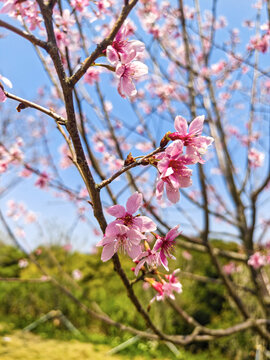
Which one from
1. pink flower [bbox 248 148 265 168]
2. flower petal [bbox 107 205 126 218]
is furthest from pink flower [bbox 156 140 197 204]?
pink flower [bbox 248 148 265 168]

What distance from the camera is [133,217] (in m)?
0.81

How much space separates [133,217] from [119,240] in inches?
2.9

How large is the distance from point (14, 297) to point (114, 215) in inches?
319

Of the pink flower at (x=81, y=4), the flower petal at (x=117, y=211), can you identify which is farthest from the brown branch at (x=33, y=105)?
the pink flower at (x=81, y=4)

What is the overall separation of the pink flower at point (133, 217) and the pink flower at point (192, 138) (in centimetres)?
18

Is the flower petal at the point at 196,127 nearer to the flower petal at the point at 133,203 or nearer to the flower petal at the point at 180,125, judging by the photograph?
the flower petal at the point at 180,125

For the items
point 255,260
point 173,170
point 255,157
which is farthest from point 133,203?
point 255,157

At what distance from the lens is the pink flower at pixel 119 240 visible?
750 millimetres

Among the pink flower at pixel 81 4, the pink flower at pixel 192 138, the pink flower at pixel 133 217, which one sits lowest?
the pink flower at pixel 133 217

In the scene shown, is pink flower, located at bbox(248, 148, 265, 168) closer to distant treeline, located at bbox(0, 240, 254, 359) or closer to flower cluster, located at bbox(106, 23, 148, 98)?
flower cluster, located at bbox(106, 23, 148, 98)

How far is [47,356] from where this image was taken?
4551 mm

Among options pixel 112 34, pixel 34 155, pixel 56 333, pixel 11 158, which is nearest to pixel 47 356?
pixel 56 333

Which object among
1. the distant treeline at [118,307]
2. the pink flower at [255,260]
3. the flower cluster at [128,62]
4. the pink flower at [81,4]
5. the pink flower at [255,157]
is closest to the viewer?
the flower cluster at [128,62]

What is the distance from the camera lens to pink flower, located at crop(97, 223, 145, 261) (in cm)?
75
